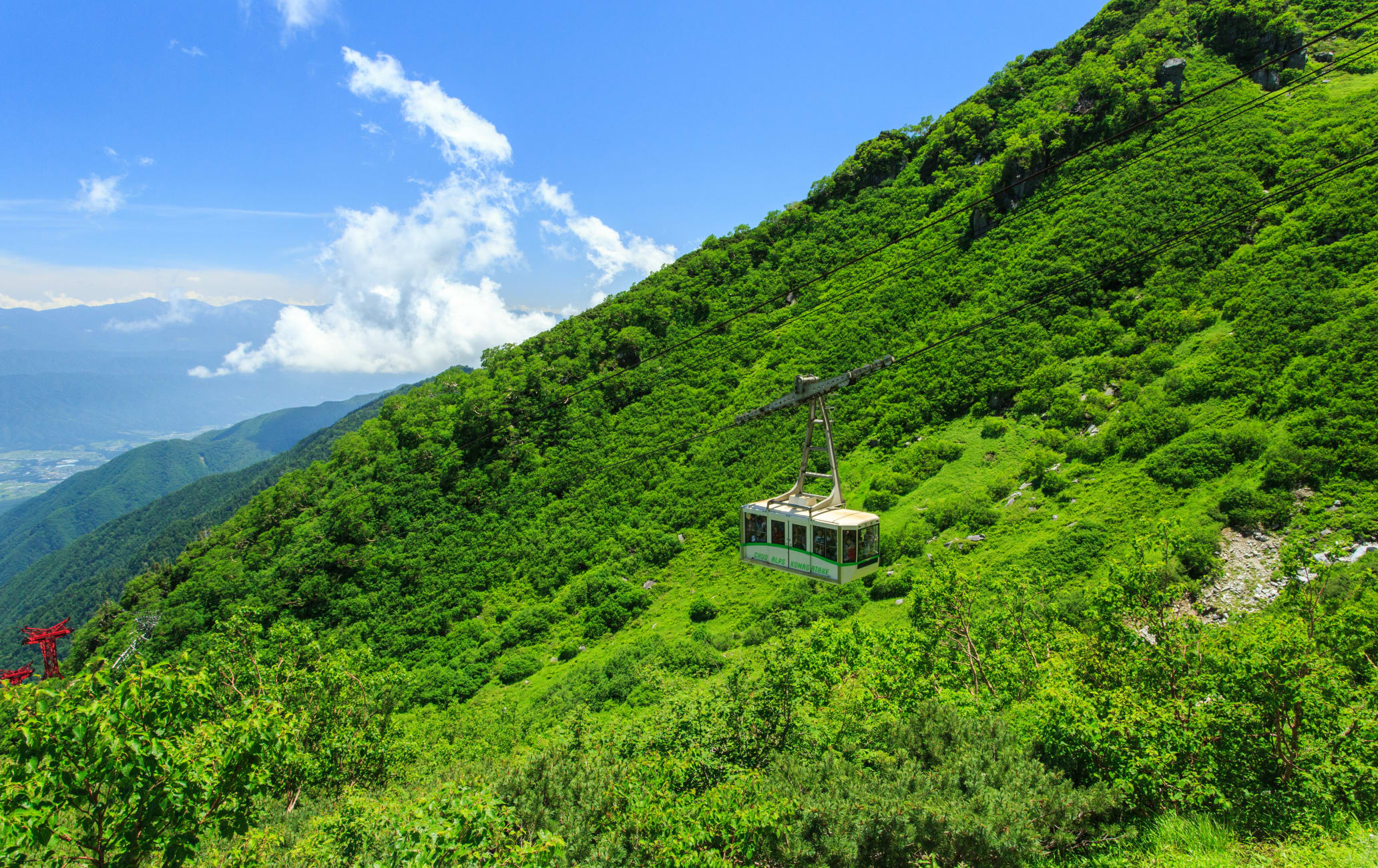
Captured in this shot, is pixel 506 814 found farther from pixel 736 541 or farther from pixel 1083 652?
pixel 736 541

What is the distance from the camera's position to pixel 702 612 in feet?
136

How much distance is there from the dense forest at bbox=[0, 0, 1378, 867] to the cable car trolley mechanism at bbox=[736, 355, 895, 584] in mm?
3033

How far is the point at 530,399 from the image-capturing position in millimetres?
72875

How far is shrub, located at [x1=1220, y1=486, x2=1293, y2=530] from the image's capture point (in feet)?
84.6

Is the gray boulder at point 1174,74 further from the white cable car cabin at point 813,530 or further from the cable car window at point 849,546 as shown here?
the cable car window at point 849,546

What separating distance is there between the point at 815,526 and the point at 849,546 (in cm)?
104

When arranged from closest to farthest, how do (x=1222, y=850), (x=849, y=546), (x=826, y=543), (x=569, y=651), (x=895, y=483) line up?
(x=1222, y=850) < (x=849, y=546) < (x=826, y=543) < (x=569, y=651) < (x=895, y=483)

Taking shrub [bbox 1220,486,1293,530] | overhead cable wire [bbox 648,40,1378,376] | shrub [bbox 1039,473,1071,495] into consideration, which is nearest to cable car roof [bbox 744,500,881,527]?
shrub [bbox 1220,486,1293,530]

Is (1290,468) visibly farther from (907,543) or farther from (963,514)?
(907,543)

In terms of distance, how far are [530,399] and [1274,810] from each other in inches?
2692

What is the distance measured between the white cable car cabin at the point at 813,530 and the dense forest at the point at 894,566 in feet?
9.82

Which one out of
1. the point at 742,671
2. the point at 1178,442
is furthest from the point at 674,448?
the point at 742,671

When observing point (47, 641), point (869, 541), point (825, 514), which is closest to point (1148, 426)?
point (869, 541)

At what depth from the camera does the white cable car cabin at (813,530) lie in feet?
53.5
